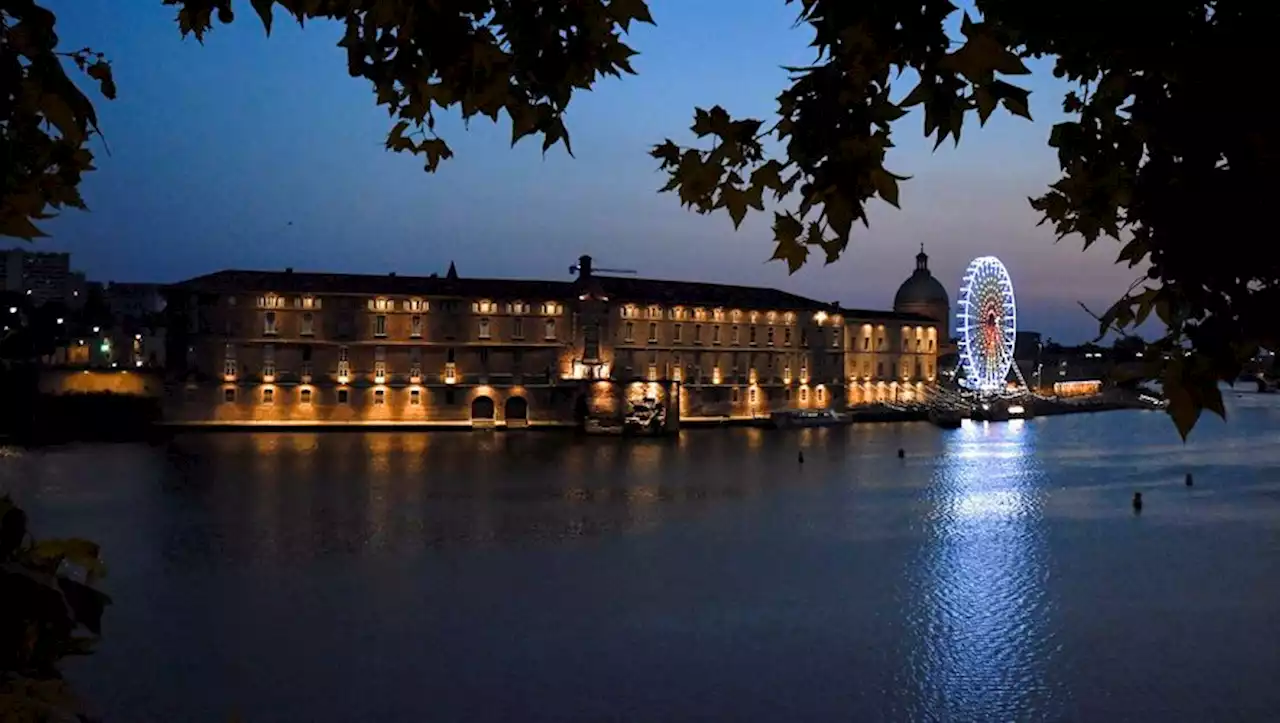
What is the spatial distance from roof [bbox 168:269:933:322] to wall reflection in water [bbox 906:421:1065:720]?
29.3 m

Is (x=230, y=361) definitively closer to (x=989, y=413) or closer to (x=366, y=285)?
(x=366, y=285)

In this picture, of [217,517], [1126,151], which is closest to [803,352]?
[217,517]

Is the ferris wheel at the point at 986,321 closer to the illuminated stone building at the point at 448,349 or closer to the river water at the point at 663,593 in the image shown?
the illuminated stone building at the point at 448,349

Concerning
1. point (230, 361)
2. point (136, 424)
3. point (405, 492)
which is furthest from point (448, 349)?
point (405, 492)

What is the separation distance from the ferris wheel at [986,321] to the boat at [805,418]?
9.00 metres

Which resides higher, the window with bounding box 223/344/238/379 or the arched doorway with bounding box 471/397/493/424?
the window with bounding box 223/344/238/379

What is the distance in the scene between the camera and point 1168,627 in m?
16.6

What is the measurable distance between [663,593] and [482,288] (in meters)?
40.9

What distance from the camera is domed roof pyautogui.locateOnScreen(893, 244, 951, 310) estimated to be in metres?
94.1

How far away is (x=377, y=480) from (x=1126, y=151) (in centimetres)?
3176

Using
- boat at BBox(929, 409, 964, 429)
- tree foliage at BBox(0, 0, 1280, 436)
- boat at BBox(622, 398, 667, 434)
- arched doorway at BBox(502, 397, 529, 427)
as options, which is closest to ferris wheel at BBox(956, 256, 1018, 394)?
boat at BBox(929, 409, 964, 429)

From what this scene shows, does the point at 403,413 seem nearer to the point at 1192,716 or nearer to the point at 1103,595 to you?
the point at 1103,595

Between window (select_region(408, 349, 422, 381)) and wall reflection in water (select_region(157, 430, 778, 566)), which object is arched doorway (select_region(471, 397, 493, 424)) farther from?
wall reflection in water (select_region(157, 430, 778, 566))

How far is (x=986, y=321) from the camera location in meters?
68.8
